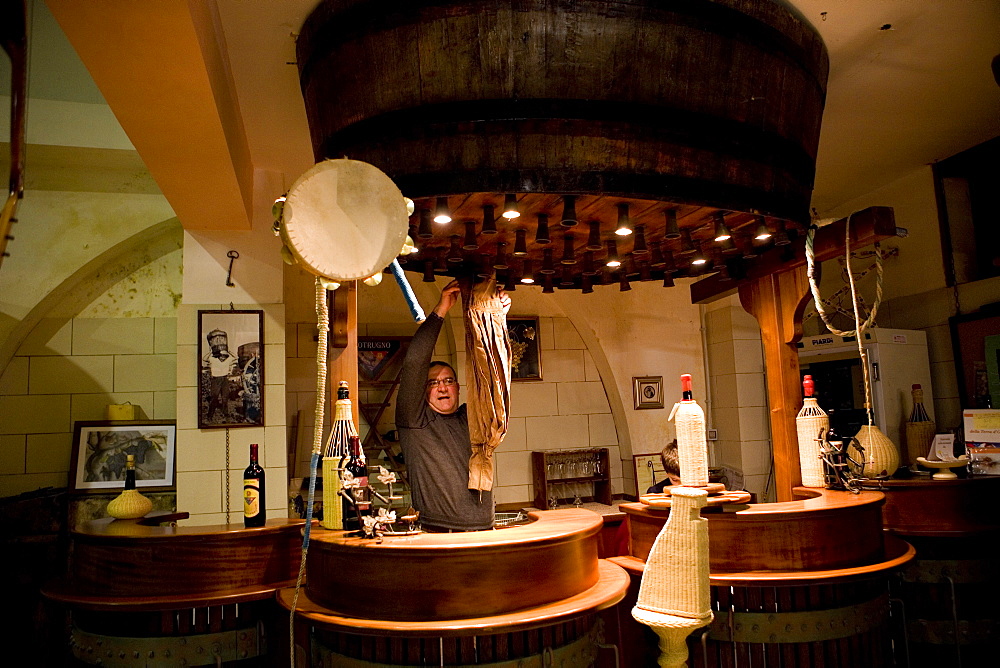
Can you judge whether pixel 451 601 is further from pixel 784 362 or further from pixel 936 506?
pixel 936 506

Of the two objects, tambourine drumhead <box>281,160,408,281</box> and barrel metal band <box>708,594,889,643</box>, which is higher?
tambourine drumhead <box>281,160,408,281</box>

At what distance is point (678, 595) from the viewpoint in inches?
94.7

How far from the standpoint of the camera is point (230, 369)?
4.68 m

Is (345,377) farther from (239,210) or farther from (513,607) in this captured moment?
(239,210)

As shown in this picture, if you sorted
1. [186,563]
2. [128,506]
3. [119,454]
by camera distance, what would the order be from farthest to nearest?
[119,454]
[128,506]
[186,563]

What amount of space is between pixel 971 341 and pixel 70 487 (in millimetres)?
6696

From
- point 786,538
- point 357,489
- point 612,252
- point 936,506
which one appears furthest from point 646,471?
point 357,489

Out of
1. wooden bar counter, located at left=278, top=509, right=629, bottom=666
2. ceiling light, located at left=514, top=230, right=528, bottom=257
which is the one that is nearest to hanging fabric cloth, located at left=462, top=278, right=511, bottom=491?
ceiling light, located at left=514, top=230, right=528, bottom=257

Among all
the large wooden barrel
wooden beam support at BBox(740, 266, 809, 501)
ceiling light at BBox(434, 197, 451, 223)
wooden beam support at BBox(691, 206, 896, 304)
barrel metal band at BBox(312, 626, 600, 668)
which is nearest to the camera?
the large wooden barrel

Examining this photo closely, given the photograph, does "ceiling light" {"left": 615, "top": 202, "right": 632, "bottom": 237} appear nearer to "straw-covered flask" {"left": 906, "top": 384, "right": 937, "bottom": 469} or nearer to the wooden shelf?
"straw-covered flask" {"left": 906, "top": 384, "right": 937, "bottom": 469}

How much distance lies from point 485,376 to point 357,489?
811 millimetres

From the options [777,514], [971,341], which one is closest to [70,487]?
[777,514]

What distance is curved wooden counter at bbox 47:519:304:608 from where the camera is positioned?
3174 mm

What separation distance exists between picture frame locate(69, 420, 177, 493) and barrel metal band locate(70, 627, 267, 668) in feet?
7.54
